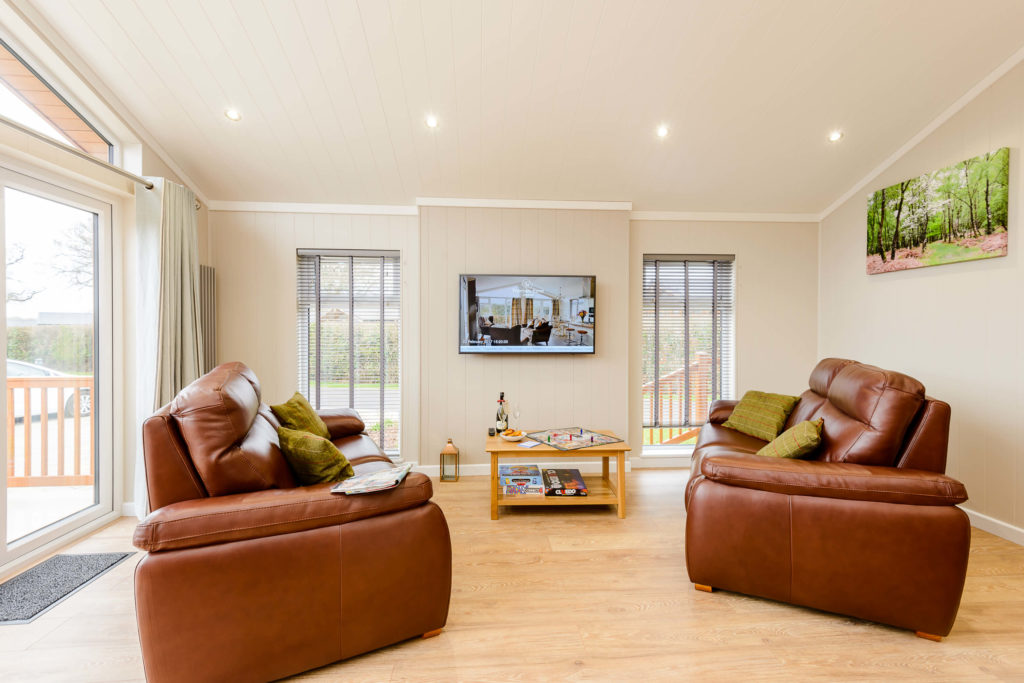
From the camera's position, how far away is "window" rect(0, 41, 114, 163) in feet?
7.19

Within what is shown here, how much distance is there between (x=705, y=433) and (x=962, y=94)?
2693mm

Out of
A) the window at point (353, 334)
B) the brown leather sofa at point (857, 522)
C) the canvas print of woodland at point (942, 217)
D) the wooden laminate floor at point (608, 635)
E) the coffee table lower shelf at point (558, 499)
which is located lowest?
the wooden laminate floor at point (608, 635)

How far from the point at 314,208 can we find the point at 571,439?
2840 mm

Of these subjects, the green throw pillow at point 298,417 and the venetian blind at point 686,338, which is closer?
the green throw pillow at point 298,417

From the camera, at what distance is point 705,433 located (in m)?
3.18

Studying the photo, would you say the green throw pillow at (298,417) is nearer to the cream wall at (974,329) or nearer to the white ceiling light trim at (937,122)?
the cream wall at (974,329)

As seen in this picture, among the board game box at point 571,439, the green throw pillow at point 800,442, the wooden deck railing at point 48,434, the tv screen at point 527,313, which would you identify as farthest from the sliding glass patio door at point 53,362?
the green throw pillow at point 800,442

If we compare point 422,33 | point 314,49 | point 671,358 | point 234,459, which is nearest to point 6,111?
point 314,49

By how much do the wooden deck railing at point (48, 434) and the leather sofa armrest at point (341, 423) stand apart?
134cm

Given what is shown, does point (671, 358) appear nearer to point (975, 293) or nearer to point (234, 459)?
point (975, 293)

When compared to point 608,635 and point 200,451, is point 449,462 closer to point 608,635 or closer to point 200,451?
point 608,635

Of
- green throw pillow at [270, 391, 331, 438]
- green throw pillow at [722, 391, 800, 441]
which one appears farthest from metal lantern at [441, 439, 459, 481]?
green throw pillow at [722, 391, 800, 441]

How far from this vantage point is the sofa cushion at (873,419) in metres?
1.92

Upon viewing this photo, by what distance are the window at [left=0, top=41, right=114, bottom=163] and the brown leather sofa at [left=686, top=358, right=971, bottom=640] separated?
366cm
